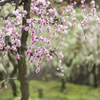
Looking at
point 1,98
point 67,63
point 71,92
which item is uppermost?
point 67,63

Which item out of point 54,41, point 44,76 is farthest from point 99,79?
point 54,41

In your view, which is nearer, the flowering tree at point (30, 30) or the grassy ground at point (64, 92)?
the flowering tree at point (30, 30)

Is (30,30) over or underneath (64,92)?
over

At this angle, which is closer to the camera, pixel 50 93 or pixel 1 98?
pixel 1 98

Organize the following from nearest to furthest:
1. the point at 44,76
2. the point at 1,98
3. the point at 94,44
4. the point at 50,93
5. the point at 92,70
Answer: the point at 1,98 → the point at 94,44 → the point at 50,93 → the point at 92,70 → the point at 44,76

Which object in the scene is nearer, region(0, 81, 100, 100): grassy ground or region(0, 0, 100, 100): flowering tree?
region(0, 0, 100, 100): flowering tree

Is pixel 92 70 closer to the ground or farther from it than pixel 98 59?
closer to the ground

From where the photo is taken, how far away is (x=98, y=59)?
408 inches

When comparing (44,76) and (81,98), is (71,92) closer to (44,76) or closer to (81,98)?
(81,98)

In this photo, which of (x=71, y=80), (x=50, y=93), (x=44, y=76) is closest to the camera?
(x=50, y=93)

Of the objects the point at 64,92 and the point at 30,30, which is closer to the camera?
the point at 30,30

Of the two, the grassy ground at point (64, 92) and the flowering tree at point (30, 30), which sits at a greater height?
the flowering tree at point (30, 30)

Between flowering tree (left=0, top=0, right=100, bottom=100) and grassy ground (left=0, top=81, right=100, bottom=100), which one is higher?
flowering tree (left=0, top=0, right=100, bottom=100)

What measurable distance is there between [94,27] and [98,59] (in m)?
1.72
